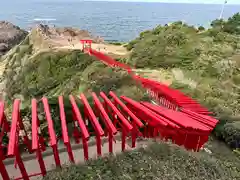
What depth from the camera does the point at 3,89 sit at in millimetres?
32188

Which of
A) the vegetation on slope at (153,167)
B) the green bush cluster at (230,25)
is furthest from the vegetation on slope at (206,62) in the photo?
the vegetation on slope at (153,167)

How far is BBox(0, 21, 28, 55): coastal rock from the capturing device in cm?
5494

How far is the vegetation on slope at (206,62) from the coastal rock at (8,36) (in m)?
26.1

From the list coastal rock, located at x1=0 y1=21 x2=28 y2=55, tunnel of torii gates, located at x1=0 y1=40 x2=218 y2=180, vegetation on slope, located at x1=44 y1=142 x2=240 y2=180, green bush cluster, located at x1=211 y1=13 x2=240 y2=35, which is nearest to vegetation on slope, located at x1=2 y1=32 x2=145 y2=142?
tunnel of torii gates, located at x1=0 y1=40 x2=218 y2=180

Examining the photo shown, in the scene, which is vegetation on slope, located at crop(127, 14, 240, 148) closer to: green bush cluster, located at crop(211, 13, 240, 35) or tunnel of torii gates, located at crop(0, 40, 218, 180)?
green bush cluster, located at crop(211, 13, 240, 35)

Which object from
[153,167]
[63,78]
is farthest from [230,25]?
[153,167]

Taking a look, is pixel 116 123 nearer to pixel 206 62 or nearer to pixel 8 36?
pixel 206 62

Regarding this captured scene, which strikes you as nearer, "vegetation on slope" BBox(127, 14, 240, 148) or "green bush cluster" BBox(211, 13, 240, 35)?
"vegetation on slope" BBox(127, 14, 240, 148)

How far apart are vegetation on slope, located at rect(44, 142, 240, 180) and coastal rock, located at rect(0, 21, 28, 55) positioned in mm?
48866

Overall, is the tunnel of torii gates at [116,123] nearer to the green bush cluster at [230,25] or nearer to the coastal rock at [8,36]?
the green bush cluster at [230,25]

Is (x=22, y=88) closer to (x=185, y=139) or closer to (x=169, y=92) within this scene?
(x=169, y=92)

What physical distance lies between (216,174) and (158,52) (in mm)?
22552

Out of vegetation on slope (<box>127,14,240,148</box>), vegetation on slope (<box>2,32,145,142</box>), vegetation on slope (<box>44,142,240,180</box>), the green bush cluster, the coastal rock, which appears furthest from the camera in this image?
the coastal rock

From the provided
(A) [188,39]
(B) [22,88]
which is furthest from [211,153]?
(A) [188,39]
